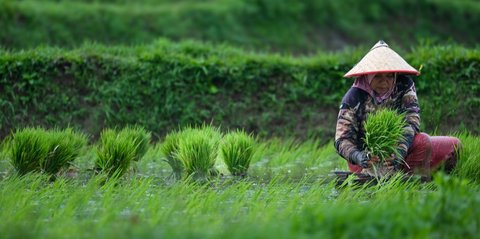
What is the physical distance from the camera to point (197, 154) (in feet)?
18.6

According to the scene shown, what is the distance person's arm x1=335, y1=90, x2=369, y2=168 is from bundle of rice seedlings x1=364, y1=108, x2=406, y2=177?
0.13 meters

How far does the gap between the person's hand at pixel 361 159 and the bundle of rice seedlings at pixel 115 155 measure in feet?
6.11

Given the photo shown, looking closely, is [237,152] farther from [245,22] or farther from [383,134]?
[245,22]

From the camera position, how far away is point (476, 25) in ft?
56.9

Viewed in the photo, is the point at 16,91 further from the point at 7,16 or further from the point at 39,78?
the point at 7,16

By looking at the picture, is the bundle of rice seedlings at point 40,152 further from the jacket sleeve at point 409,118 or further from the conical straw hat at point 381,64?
the jacket sleeve at point 409,118

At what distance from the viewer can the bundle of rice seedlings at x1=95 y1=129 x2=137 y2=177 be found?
565 centimetres

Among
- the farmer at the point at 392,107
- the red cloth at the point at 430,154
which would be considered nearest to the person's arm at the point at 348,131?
the farmer at the point at 392,107

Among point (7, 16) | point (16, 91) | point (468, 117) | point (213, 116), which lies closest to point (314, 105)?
point (213, 116)

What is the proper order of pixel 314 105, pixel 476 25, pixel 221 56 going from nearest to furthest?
pixel 314 105 < pixel 221 56 < pixel 476 25

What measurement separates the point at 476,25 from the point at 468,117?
10.5 meters

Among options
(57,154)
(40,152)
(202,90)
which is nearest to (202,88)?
(202,90)

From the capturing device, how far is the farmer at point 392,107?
5195 millimetres

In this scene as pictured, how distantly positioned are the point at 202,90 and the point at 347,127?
10.2ft
